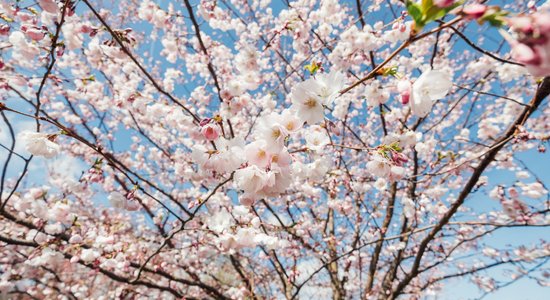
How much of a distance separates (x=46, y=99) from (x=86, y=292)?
14.7ft

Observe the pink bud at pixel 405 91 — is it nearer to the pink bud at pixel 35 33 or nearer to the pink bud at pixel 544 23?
the pink bud at pixel 544 23

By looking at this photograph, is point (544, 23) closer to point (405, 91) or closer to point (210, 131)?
point (405, 91)

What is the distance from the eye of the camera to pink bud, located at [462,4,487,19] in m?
0.74

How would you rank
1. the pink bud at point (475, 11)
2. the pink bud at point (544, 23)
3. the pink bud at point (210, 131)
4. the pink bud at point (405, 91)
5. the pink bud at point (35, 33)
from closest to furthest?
the pink bud at point (544, 23)
the pink bud at point (475, 11)
the pink bud at point (405, 91)
the pink bud at point (210, 131)
the pink bud at point (35, 33)

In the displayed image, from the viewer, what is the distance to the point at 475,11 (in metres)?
0.75

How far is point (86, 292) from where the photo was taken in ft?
22.7

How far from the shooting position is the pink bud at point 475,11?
2.41ft

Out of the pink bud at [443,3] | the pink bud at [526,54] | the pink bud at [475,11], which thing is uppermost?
the pink bud at [443,3]

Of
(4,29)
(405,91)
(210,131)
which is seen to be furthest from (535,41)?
(4,29)

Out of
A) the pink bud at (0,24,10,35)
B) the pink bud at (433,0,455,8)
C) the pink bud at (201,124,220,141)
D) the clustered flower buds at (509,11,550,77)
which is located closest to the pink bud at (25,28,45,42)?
the pink bud at (0,24,10,35)

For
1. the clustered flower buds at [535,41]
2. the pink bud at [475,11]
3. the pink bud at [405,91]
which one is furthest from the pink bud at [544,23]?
the pink bud at [405,91]

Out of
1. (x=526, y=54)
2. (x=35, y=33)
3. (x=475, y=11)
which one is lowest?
(x=526, y=54)

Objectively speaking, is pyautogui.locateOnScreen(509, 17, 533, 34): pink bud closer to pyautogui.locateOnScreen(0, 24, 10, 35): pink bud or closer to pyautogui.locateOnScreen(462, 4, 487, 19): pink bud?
pyautogui.locateOnScreen(462, 4, 487, 19): pink bud

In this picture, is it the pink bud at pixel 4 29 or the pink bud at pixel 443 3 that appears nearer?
the pink bud at pixel 443 3
